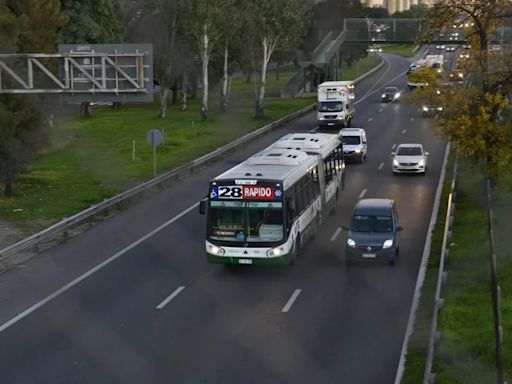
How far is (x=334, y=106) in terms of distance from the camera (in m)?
62.3

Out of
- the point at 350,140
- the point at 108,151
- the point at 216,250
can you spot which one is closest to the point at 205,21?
the point at 108,151

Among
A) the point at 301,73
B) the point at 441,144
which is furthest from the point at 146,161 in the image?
the point at 301,73

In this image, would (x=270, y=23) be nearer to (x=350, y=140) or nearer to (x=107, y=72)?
(x=350, y=140)

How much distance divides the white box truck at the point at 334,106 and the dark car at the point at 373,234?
108 feet

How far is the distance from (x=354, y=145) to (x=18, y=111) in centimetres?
1679

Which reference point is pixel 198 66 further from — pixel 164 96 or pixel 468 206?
pixel 468 206

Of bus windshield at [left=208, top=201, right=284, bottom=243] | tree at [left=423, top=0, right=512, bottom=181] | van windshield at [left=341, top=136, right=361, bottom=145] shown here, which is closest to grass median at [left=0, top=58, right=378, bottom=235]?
van windshield at [left=341, top=136, right=361, bottom=145]

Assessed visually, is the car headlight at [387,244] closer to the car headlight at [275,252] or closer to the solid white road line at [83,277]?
the car headlight at [275,252]

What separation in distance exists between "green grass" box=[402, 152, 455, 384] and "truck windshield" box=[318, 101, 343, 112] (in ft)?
94.8

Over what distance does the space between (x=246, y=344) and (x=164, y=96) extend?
56301mm

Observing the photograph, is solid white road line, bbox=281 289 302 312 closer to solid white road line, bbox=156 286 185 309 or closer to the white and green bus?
the white and green bus

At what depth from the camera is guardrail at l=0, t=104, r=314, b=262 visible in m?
29.1

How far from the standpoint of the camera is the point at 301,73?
92312 millimetres

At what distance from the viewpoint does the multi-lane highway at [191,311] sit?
18.7m
